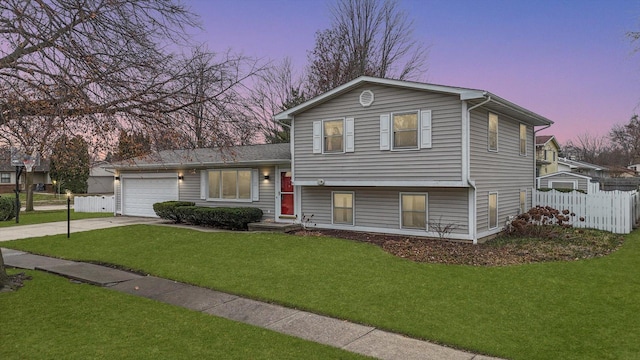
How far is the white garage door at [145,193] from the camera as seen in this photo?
1827cm

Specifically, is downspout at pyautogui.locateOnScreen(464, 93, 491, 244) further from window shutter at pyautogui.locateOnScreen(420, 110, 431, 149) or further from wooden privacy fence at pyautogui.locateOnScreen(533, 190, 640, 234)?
wooden privacy fence at pyautogui.locateOnScreen(533, 190, 640, 234)

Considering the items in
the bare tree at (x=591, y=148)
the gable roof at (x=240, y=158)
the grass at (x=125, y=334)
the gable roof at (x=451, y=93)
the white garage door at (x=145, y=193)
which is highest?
the bare tree at (x=591, y=148)

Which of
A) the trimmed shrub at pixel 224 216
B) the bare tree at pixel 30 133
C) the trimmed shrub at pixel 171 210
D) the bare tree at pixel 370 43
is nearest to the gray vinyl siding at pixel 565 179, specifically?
the bare tree at pixel 370 43

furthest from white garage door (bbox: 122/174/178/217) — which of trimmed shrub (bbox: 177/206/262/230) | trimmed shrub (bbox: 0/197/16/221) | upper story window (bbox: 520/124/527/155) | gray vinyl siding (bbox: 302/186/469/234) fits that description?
upper story window (bbox: 520/124/527/155)

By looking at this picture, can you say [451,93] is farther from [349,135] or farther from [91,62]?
[91,62]

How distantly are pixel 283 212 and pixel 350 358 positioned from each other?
11008 mm

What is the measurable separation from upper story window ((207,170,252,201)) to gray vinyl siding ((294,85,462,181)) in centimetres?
315

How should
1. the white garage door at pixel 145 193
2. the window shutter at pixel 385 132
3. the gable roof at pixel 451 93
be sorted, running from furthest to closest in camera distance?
1. the white garage door at pixel 145 193
2. the window shutter at pixel 385 132
3. the gable roof at pixel 451 93

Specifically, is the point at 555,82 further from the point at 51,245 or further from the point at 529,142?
the point at 51,245

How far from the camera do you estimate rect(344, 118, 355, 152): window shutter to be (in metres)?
12.4

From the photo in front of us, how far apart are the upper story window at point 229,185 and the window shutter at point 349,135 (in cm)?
506

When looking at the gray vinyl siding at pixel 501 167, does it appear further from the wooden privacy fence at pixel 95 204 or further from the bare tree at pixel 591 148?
the bare tree at pixel 591 148

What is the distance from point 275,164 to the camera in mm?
14867

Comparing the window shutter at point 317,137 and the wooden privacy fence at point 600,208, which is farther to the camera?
the window shutter at point 317,137
